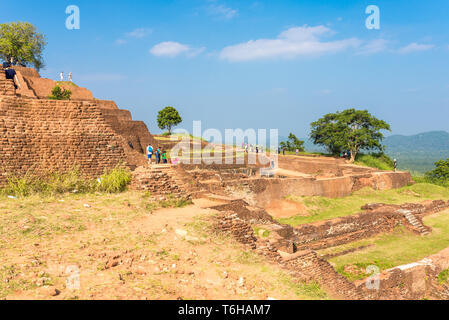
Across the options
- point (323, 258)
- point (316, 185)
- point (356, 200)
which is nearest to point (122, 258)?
point (323, 258)

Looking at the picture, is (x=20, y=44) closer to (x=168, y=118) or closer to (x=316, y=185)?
(x=168, y=118)

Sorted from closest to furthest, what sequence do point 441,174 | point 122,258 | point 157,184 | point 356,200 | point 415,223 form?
point 122,258 < point 157,184 < point 415,223 < point 356,200 < point 441,174

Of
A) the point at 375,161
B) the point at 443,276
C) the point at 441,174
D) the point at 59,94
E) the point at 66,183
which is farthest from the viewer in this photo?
the point at 375,161

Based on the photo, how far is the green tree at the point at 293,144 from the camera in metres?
37.1

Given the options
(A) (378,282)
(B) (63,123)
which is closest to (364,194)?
(A) (378,282)

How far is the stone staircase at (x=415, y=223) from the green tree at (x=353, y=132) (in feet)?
50.9

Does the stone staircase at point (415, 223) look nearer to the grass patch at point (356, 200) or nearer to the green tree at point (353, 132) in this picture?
the grass patch at point (356, 200)

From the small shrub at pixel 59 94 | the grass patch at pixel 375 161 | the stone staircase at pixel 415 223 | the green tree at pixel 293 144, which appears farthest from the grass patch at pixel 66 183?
the green tree at pixel 293 144

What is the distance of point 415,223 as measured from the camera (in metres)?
13.7

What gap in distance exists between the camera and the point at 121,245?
5.43m

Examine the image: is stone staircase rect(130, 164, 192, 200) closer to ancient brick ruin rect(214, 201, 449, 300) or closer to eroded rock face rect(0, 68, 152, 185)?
eroded rock face rect(0, 68, 152, 185)

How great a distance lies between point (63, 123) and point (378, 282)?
9.22 m

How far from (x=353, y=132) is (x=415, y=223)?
55.5ft
